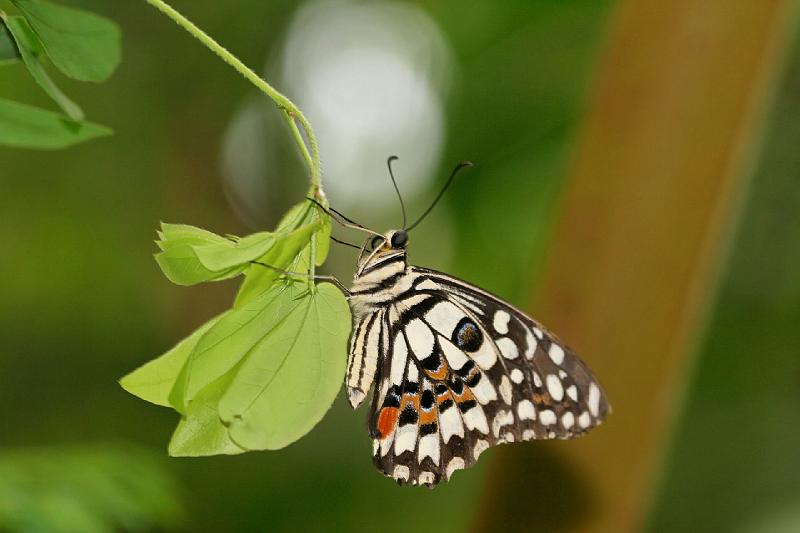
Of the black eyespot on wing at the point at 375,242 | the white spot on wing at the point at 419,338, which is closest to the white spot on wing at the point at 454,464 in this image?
the white spot on wing at the point at 419,338

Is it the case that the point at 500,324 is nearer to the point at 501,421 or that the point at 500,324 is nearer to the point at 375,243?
the point at 501,421

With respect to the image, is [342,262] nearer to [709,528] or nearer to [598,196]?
[709,528]

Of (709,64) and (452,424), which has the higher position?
(709,64)

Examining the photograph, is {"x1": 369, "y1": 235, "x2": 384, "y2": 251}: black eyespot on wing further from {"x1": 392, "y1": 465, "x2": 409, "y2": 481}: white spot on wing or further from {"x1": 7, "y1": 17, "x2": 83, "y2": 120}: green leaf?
{"x1": 7, "y1": 17, "x2": 83, "y2": 120}: green leaf

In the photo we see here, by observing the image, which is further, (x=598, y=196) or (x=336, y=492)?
(x=336, y=492)

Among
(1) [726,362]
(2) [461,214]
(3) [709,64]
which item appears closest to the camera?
(3) [709,64]

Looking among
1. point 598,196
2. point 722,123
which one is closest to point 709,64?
point 722,123

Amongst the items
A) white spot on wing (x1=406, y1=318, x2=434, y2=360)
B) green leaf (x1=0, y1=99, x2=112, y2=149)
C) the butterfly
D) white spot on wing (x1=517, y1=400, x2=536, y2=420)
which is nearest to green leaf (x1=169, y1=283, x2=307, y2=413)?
green leaf (x1=0, y1=99, x2=112, y2=149)

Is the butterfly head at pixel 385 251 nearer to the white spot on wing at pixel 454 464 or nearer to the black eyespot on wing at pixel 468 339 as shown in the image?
the black eyespot on wing at pixel 468 339

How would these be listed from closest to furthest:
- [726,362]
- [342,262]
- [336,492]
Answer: [726,362] < [336,492] < [342,262]
